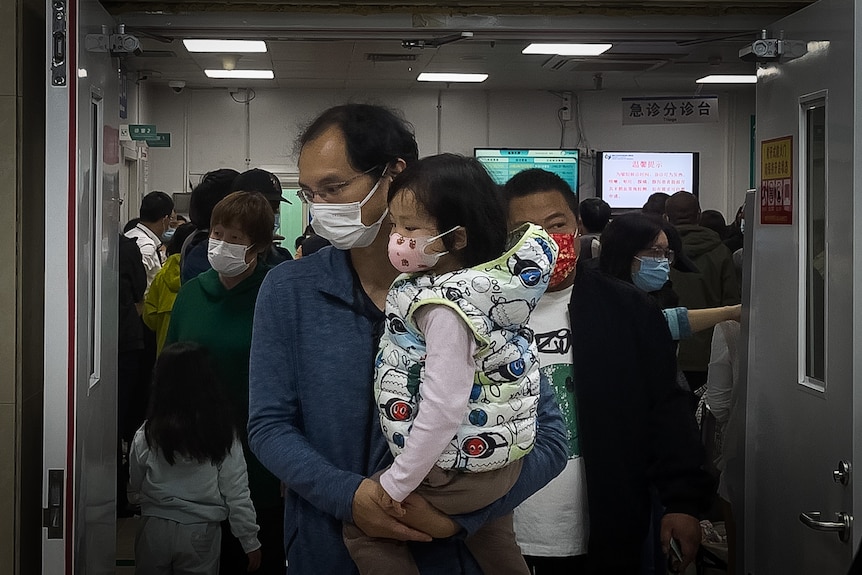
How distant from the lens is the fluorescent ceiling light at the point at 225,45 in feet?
8.77

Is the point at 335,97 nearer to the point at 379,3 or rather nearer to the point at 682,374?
the point at 379,3

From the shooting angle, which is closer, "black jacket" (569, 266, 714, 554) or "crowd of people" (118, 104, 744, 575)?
"crowd of people" (118, 104, 744, 575)

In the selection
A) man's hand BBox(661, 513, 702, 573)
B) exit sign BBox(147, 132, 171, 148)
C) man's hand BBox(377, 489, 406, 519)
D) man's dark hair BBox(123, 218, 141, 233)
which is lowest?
man's hand BBox(661, 513, 702, 573)

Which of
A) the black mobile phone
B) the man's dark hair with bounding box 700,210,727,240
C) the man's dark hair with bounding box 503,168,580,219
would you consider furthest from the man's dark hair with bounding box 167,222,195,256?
the black mobile phone

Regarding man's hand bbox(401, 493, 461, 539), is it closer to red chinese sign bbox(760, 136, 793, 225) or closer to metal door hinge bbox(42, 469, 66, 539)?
metal door hinge bbox(42, 469, 66, 539)

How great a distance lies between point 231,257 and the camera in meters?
2.58

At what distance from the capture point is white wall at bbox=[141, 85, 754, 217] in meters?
2.65

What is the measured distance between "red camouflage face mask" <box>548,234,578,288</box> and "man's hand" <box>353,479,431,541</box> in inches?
32.1

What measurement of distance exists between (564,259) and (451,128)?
1.58 ft

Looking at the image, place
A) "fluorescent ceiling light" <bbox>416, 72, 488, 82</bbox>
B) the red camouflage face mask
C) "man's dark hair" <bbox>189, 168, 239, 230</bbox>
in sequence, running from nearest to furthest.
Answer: the red camouflage face mask, "man's dark hair" <bbox>189, 168, 239, 230</bbox>, "fluorescent ceiling light" <bbox>416, 72, 488, 82</bbox>

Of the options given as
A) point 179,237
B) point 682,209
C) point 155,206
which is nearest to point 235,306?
point 179,237

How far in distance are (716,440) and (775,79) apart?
1012mm

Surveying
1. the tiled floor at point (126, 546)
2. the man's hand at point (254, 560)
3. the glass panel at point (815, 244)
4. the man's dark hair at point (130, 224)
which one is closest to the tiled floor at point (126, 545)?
the tiled floor at point (126, 546)

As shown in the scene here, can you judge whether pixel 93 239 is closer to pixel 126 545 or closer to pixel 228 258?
pixel 228 258
